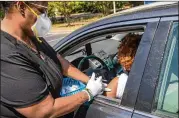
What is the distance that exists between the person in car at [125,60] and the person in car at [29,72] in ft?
0.38

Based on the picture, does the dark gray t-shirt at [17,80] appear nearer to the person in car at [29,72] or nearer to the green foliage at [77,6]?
the person in car at [29,72]

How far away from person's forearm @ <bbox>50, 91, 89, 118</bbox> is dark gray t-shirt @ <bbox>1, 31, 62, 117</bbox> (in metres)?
0.14

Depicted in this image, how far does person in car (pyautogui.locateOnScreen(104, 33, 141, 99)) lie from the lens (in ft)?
8.57

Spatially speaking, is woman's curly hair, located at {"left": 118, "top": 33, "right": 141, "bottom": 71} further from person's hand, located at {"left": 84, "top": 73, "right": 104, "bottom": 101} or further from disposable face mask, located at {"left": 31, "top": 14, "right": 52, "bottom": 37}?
disposable face mask, located at {"left": 31, "top": 14, "right": 52, "bottom": 37}

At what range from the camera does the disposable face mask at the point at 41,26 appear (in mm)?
2500

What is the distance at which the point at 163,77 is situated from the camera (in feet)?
6.72

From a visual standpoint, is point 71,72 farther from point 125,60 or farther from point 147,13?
point 147,13

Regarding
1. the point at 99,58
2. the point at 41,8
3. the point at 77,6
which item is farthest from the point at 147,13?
the point at 77,6

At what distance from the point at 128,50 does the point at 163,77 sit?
0.68m

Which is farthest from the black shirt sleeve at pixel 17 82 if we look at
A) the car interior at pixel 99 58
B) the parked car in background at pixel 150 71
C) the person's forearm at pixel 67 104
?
the car interior at pixel 99 58

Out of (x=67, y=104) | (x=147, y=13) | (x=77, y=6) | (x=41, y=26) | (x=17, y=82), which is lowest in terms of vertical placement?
(x=77, y=6)

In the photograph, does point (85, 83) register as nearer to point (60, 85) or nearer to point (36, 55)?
point (60, 85)

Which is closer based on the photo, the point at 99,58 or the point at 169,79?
the point at 169,79

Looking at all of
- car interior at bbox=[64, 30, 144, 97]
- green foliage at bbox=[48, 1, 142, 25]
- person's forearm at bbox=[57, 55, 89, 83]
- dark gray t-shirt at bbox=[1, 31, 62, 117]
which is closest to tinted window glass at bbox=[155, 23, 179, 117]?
dark gray t-shirt at bbox=[1, 31, 62, 117]
